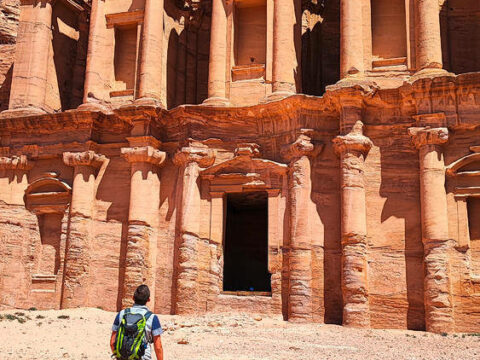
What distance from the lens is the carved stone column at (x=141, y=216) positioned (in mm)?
14844

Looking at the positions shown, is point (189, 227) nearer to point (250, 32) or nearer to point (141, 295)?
point (250, 32)

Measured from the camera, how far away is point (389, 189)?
13680 mm

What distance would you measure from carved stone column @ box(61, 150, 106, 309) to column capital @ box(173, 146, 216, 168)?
2.54m

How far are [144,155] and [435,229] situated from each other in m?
7.54

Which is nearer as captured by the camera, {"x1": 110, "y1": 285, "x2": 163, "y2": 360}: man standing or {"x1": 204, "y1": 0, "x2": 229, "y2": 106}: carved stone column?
{"x1": 110, "y1": 285, "x2": 163, "y2": 360}: man standing

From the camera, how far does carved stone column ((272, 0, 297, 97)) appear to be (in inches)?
595

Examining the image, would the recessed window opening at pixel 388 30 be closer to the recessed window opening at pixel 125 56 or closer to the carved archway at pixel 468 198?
the carved archway at pixel 468 198

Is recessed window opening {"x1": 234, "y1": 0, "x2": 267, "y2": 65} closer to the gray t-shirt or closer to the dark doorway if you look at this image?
the dark doorway

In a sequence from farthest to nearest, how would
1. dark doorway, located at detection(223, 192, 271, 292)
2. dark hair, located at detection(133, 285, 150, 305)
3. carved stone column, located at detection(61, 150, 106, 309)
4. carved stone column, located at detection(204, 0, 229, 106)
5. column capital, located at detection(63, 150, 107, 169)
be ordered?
dark doorway, located at detection(223, 192, 271, 292) → column capital, located at detection(63, 150, 107, 169) → carved stone column, located at detection(204, 0, 229, 106) → carved stone column, located at detection(61, 150, 106, 309) → dark hair, located at detection(133, 285, 150, 305)

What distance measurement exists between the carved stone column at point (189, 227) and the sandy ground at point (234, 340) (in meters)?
0.76

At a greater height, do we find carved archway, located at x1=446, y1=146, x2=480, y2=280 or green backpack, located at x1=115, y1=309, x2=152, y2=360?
carved archway, located at x1=446, y1=146, x2=480, y2=280

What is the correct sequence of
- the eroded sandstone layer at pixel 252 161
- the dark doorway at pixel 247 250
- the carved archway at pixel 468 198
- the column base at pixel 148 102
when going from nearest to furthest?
the carved archway at pixel 468 198 → the eroded sandstone layer at pixel 252 161 → the column base at pixel 148 102 → the dark doorway at pixel 247 250

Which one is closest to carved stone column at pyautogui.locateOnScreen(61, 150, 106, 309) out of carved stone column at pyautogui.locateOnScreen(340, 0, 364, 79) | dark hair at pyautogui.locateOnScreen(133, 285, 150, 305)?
carved stone column at pyautogui.locateOnScreen(340, 0, 364, 79)

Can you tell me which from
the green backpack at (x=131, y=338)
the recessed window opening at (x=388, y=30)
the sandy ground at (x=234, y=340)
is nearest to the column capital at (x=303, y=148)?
the recessed window opening at (x=388, y=30)
